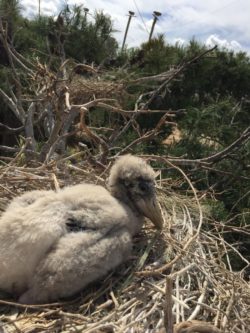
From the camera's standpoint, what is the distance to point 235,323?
7.29 ft

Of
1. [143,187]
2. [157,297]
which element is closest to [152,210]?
[143,187]

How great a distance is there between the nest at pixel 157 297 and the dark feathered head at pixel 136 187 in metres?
0.13

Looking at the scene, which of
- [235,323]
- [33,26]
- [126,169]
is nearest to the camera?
[235,323]

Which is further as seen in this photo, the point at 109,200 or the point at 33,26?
the point at 33,26

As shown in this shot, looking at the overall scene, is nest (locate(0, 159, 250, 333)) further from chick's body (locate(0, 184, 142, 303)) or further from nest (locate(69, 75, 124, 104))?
nest (locate(69, 75, 124, 104))

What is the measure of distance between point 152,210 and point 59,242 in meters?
0.55

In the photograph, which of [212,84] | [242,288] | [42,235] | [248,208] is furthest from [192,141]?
[42,235]

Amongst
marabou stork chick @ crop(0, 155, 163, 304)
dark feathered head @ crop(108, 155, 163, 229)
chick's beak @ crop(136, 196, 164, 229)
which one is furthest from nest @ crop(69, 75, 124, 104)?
marabou stork chick @ crop(0, 155, 163, 304)

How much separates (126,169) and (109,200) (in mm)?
243

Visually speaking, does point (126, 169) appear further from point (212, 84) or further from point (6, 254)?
point (212, 84)

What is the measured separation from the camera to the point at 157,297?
2.23 meters

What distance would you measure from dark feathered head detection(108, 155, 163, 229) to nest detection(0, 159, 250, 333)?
0.13 meters

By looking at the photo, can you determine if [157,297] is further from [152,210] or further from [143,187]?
[143,187]

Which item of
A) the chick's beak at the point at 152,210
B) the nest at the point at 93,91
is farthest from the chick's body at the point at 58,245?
the nest at the point at 93,91
